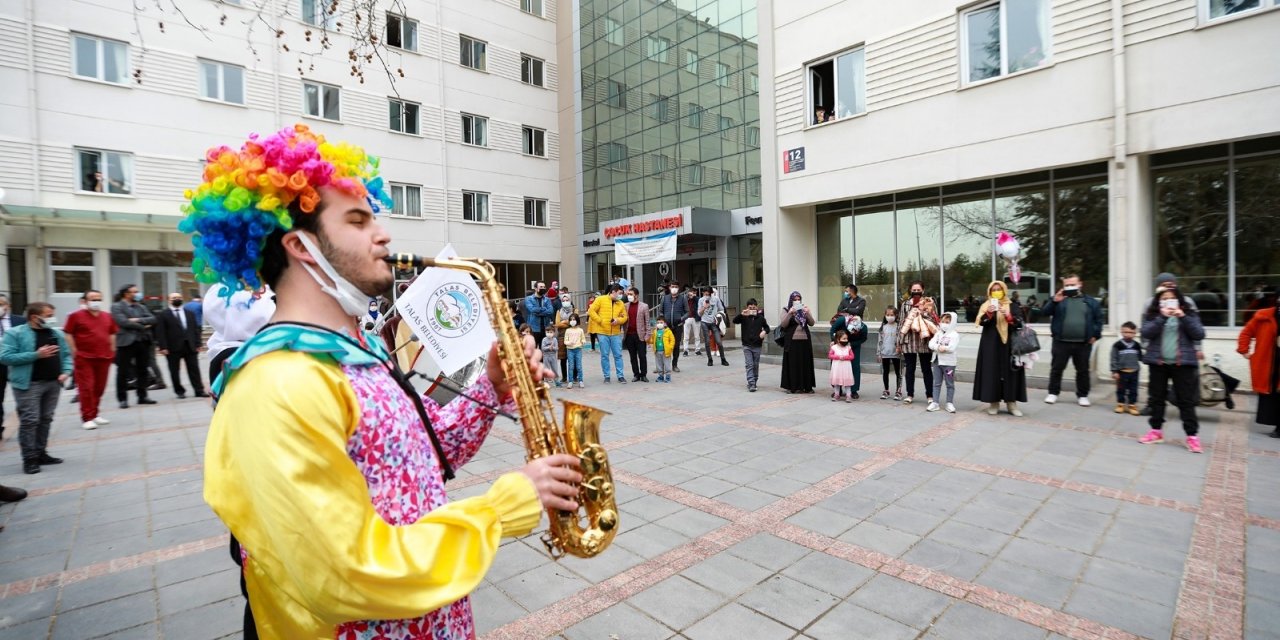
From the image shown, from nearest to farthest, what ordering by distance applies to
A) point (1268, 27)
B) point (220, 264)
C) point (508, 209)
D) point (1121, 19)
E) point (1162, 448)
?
point (220, 264) → point (1162, 448) → point (1268, 27) → point (1121, 19) → point (508, 209)

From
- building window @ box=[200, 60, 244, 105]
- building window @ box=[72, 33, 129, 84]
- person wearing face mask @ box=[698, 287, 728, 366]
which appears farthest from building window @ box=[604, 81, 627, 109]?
building window @ box=[72, 33, 129, 84]

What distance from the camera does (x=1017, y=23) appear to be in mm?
11695

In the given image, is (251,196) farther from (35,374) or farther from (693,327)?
(693,327)

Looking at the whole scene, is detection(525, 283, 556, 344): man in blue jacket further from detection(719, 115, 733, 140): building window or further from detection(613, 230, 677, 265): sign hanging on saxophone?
detection(719, 115, 733, 140): building window

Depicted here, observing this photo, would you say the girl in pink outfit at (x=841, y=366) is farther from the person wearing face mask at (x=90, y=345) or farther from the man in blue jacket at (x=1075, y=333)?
the person wearing face mask at (x=90, y=345)

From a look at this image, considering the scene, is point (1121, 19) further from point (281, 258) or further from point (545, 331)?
point (281, 258)

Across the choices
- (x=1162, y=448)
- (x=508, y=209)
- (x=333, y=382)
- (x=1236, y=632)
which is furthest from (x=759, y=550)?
(x=508, y=209)

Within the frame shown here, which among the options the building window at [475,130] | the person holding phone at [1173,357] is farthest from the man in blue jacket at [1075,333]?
the building window at [475,130]

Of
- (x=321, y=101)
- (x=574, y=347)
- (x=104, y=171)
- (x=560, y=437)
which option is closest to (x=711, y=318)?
(x=574, y=347)

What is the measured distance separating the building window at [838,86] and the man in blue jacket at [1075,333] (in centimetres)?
684

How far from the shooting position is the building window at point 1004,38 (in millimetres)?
11414

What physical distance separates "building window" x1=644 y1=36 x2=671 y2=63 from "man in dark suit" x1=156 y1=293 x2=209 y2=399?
17.6 metres

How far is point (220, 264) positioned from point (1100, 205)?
46.5 ft

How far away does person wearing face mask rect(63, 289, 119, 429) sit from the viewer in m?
8.05
